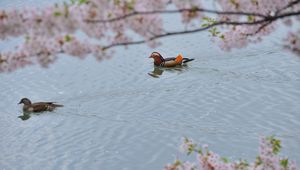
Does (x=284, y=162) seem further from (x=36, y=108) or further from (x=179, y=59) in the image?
(x=179, y=59)

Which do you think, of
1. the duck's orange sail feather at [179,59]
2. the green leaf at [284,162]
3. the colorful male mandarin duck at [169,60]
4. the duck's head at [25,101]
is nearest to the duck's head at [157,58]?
the colorful male mandarin duck at [169,60]

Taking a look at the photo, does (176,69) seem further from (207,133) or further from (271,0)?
(271,0)

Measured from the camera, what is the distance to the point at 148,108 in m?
12.0

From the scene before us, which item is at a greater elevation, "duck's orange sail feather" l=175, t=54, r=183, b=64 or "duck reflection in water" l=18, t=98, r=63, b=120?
"duck's orange sail feather" l=175, t=54, r=183, b=64

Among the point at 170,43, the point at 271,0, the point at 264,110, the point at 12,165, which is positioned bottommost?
the point at 12,165

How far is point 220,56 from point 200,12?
11045mm

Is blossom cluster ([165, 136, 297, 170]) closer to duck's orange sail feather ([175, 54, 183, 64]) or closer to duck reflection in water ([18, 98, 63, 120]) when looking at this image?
duck reflection in water ([18, 98, 63, 120])

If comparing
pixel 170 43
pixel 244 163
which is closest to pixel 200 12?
pixel 244 163

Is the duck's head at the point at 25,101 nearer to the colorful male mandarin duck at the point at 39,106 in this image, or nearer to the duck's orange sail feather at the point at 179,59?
the colorful male mandarin duck at the point at 39,106

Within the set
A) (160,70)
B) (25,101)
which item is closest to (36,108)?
(25,101)

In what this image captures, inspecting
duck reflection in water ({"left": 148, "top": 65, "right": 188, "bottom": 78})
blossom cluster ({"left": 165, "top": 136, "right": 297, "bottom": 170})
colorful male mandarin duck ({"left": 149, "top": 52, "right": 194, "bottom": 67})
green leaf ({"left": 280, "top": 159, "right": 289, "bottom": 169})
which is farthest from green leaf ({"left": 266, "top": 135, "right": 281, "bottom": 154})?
colorful male mandarin duck ({"left": 149, "top": 52, "right": 194, "bottom": 67})

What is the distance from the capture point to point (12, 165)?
10023mm

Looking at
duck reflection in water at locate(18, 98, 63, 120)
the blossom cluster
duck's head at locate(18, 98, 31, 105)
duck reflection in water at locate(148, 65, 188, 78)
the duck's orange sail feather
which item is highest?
the duck's orange sail feather

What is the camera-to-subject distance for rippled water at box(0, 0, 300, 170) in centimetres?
984
